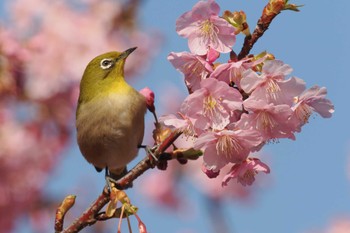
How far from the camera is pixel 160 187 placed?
946 cm

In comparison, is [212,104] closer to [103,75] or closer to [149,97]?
[149,97]

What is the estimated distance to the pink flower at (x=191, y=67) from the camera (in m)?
2.54

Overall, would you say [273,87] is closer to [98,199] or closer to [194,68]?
[194,68]

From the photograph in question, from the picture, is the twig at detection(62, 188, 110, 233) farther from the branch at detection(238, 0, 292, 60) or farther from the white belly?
the white belly

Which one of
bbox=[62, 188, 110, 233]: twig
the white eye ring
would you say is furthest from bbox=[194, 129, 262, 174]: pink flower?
the white eye ring

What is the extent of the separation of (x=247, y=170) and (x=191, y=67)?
47 cm

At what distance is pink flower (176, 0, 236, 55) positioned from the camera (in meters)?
2.54

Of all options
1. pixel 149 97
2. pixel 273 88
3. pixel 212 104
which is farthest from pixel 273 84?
pixel 149 97

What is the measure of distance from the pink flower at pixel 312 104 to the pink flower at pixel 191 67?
35 centimetres

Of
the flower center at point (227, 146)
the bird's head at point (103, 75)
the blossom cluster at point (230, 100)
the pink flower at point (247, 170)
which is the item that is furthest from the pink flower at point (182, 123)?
the bird's head at point (103, 75)

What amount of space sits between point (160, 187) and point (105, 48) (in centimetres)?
240

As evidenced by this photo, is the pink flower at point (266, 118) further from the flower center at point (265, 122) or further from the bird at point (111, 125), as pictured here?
the bird at point (111, 125)

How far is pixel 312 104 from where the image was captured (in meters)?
2.59

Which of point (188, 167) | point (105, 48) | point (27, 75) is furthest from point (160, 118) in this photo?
point (188, 167)
